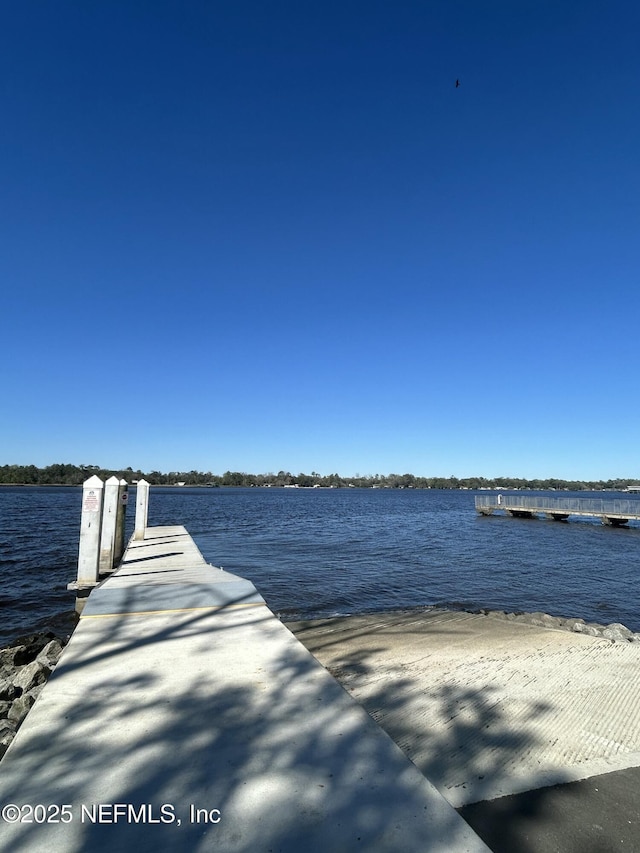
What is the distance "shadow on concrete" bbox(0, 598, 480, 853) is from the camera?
7.07 feet

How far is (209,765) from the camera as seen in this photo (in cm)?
268

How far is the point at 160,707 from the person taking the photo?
3.44 meters

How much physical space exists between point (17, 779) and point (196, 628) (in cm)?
298

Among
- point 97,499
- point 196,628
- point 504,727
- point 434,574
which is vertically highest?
point 97,499

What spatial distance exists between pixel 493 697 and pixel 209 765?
3590mm

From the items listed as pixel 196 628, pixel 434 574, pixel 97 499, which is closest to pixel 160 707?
pixel 196 628

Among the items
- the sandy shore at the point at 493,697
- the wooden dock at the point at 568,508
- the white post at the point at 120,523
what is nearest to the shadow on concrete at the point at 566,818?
the sandy shore at the point at 493,697

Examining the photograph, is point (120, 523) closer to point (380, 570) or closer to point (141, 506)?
point (141, 506)

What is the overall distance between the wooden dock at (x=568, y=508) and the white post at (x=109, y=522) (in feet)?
127

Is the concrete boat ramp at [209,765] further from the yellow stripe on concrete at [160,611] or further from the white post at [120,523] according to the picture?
the white post at [120,523]

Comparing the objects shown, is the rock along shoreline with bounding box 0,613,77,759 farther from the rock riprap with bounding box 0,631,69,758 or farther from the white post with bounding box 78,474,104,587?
the white post with bounding box 78,474,104,587

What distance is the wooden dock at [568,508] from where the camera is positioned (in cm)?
3953

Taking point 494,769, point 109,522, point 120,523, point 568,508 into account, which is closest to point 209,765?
point 494,769

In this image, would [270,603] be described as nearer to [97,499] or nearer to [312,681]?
[97,499]
